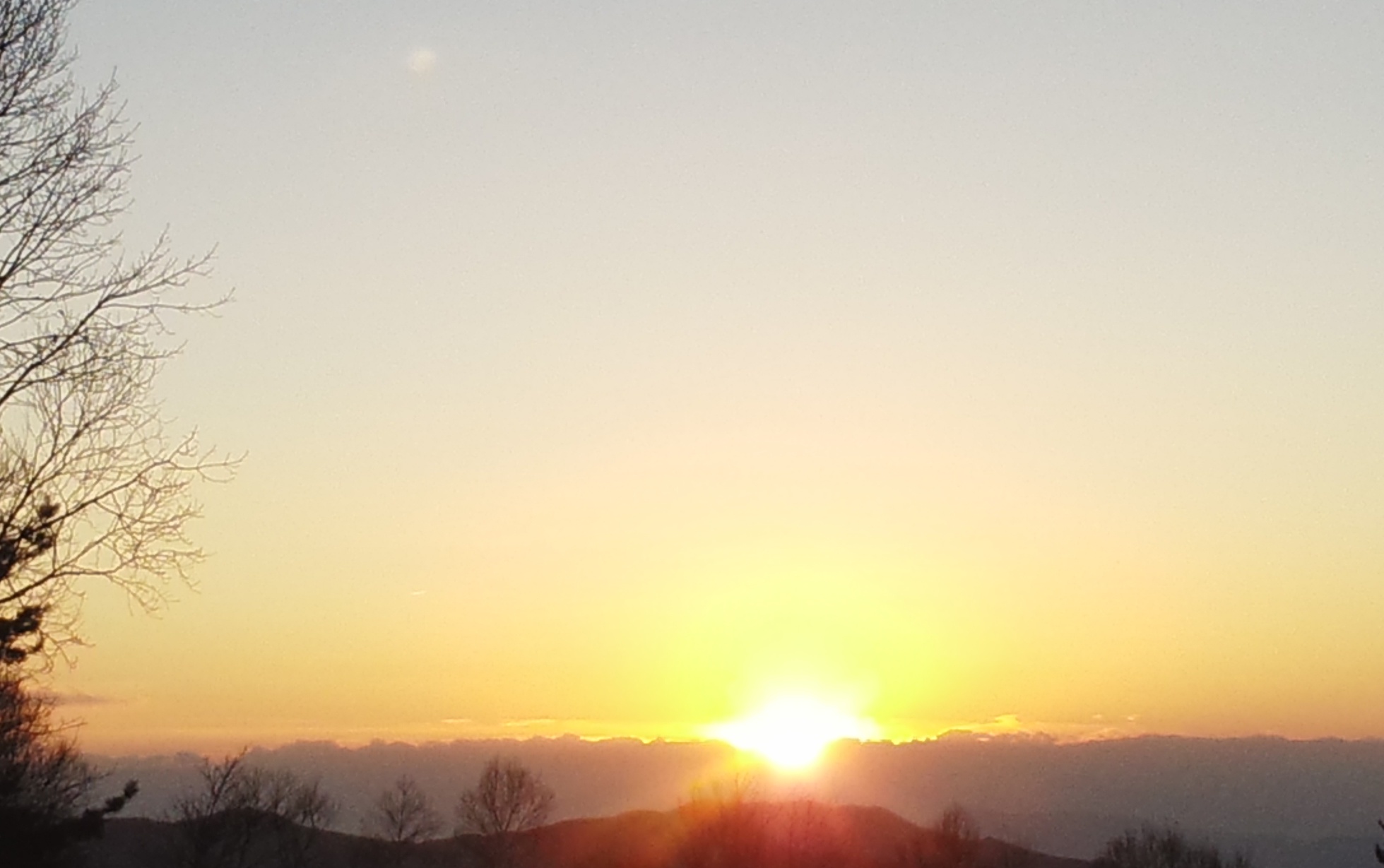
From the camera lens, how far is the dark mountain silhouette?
9225 cm

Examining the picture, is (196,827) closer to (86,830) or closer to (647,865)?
(647,865)

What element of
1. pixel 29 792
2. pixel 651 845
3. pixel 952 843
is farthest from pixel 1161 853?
pixel 29 792

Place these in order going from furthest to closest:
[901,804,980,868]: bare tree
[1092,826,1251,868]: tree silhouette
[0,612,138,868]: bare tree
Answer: [901,804,980,868]: bare tree, [1092,826,1251,868]: tree silhouette, [0,612,138,868]: bare tree

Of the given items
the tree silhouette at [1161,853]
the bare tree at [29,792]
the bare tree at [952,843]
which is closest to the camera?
the bare tree at [29,792]

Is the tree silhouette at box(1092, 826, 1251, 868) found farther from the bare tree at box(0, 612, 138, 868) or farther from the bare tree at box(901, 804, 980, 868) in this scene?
the bare tree at box(0, 612, 138, 868)

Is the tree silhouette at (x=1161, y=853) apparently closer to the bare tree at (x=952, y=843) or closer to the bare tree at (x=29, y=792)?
the bare tree at (x=952, y=843)

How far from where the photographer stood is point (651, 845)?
4648 inches

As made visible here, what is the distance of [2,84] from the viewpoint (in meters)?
15.3

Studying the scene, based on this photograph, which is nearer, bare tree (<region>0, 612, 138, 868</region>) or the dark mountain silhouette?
bare tree (<region>0, 612, 138, 868</region>)

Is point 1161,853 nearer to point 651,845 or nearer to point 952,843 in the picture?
point 952,843

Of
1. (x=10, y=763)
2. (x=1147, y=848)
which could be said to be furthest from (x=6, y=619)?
(x=1147, y=848)

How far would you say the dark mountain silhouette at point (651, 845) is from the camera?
303ft

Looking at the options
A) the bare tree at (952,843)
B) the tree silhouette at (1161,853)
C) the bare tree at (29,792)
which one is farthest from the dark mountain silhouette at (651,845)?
the bare tree at (29,792)

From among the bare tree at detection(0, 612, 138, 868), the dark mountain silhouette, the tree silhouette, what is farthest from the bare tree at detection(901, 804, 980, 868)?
the bare tree at detection(0, 612, 138, 868)
